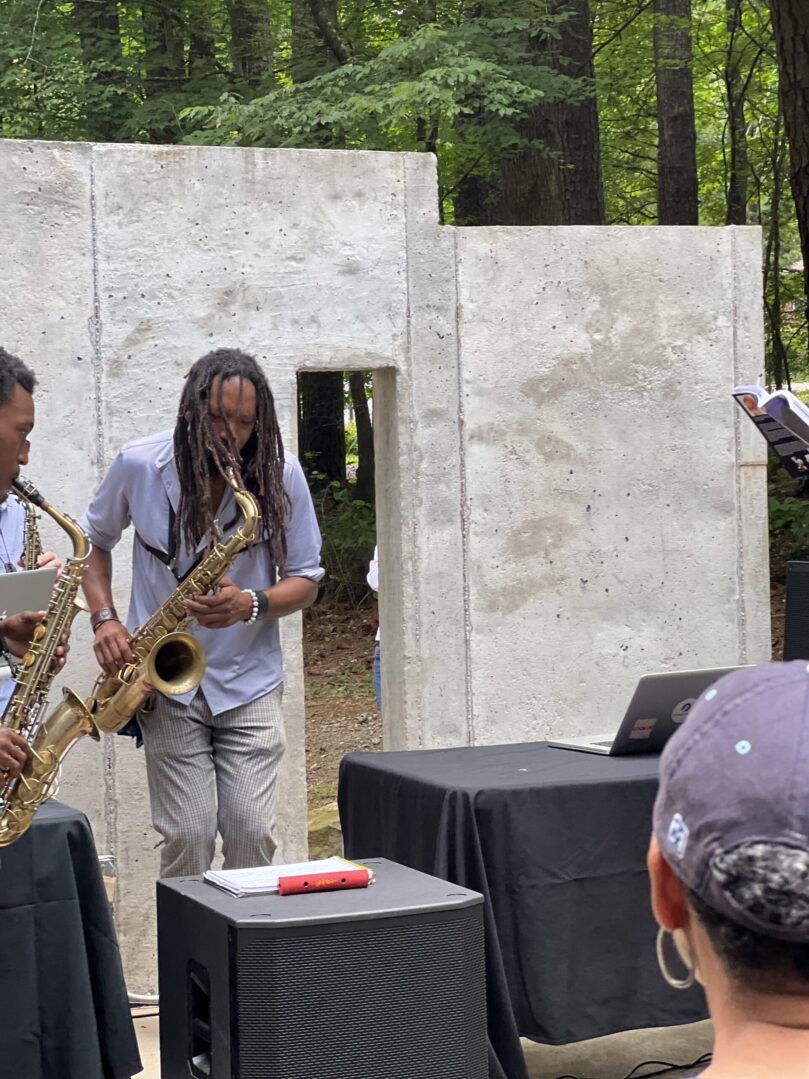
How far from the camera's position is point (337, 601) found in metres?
12.7

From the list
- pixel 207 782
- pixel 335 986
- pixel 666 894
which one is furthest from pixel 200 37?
pixel 666 894

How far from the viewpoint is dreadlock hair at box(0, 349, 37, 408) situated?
3965 millimetres

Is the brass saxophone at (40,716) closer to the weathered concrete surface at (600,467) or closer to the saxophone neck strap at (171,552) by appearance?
the saxophone neck strap at (171,552)

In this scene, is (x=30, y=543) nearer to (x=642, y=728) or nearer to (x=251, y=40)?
(x=642, y=728)

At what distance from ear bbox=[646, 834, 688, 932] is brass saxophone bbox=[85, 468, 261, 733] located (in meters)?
3.20

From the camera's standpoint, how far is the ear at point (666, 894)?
1.27m

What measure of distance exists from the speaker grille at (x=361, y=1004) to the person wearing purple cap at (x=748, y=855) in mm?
2047

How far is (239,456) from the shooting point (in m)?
4.57

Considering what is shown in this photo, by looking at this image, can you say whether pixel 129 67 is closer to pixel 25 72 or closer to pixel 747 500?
pixel 25 72

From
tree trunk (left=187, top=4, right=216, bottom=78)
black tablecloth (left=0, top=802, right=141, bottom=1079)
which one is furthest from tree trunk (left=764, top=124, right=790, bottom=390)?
black tablecloth (left=0, top=802, right=141, bottom=1079)

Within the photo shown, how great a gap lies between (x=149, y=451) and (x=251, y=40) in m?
6.92

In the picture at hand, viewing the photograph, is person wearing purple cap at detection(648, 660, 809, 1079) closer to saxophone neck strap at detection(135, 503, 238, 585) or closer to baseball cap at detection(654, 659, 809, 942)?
baseball cap at detection(654, 659, 809, 942)

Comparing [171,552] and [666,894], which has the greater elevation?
[171,552]

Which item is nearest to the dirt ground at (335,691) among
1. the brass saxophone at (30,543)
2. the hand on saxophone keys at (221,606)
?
the hand on saxophone keys at (221,606)
